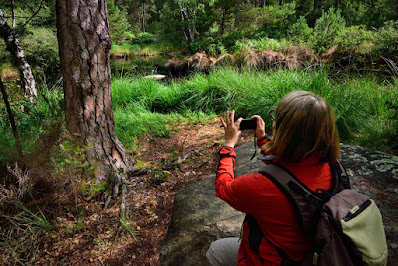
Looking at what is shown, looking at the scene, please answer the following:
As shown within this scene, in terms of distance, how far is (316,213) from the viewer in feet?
2.85

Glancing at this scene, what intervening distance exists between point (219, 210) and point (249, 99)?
3003mm

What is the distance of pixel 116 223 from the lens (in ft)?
7.20

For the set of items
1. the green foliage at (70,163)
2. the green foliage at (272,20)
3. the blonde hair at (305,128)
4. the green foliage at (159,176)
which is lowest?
the green foliage at (159,176)

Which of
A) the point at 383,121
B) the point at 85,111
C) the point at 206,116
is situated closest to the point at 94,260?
the point at 85,111

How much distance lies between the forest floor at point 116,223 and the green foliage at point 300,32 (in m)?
11.5

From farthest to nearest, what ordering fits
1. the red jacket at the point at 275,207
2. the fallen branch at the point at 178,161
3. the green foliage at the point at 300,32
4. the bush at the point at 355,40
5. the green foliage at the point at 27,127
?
the green foliage at the point at 300,32
the bush at the point at 355,40
the fallen branch at the point at 178,161
the green foliage at the point at 27,127
the red jacket at the point at 275,207

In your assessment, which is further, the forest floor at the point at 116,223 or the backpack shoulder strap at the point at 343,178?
the forest floor at the point at 116,223

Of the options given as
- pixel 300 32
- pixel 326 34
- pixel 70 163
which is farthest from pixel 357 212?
pixel 300 32

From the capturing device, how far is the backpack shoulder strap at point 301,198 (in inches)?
34.1

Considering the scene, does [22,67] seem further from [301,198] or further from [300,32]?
[300,32]

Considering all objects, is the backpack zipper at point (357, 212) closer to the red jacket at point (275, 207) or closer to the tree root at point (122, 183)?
the red jacket at point (275, 207)

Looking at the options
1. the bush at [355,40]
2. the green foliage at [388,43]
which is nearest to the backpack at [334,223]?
the green foliage at [388,43]

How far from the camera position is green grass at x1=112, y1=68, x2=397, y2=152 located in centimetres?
373

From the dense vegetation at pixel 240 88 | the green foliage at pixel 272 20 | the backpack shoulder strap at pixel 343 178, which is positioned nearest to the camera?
the backpack shoulder strap at pixel 343 178
